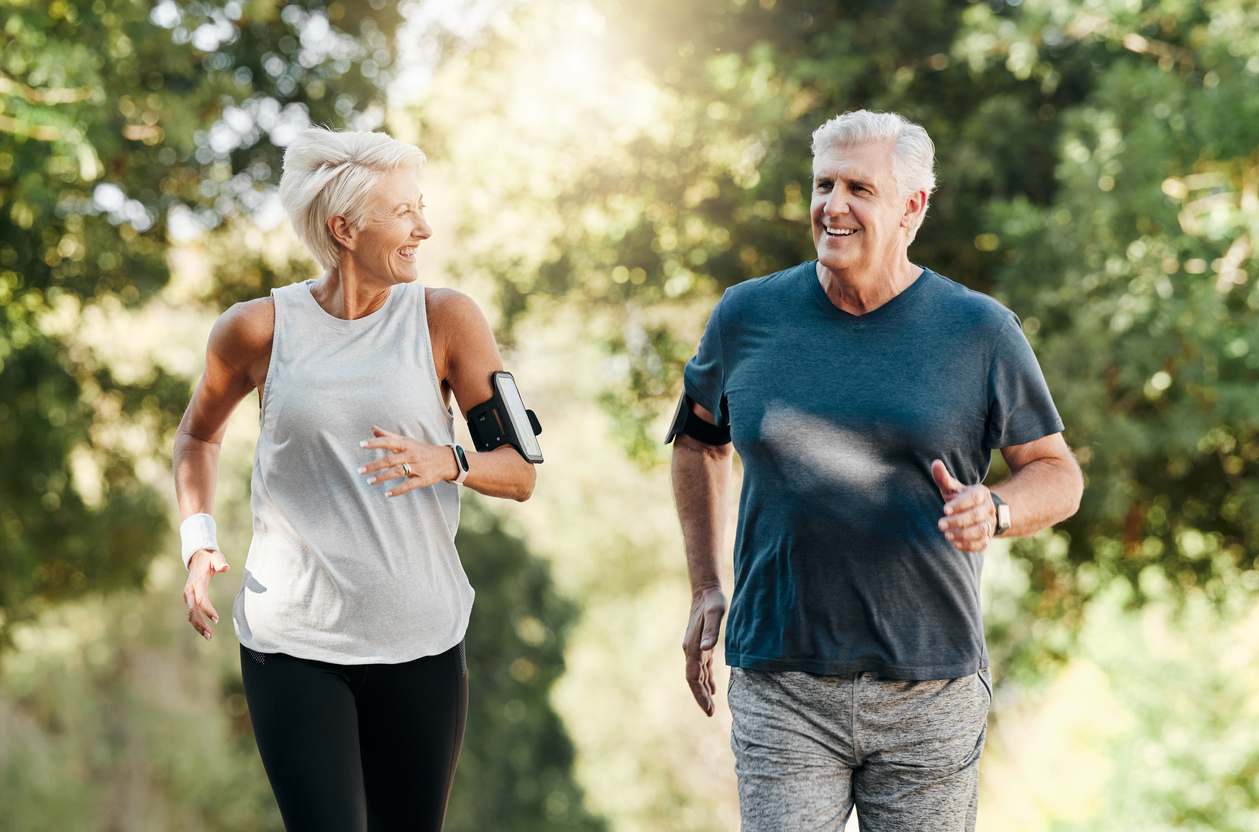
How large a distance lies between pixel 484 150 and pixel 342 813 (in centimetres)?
792

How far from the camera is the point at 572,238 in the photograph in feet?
28.8

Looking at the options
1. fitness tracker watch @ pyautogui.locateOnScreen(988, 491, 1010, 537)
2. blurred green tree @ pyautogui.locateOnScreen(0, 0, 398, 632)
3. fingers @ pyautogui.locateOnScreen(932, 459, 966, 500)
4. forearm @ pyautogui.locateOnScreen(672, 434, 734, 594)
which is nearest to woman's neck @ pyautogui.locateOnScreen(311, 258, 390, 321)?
forearm @ pyautogui.locateOnScreen(672, 434, 734, 594)

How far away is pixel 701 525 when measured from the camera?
2570mm

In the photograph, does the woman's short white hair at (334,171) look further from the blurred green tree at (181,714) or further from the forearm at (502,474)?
the blurred green tree at (181,714)

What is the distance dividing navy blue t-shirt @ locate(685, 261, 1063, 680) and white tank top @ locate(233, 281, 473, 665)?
63cm

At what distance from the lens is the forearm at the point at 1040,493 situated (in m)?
2.04

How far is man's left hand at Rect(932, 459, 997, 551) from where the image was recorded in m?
1.93

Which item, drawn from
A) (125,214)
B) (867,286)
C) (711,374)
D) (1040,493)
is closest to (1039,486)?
(1040,493)

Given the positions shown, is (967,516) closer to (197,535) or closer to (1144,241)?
(197,535)

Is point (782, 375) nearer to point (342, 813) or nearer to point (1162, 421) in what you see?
point (342, 813)

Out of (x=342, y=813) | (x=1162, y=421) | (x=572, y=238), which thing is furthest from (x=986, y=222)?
(x=342, y=813)

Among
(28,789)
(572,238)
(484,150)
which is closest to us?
(572,238)

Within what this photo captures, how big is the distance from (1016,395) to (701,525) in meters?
0.76

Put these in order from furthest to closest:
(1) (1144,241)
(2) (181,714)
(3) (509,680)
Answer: (3) (509,680) < (2) (181,714) < (1) (1144,241)
